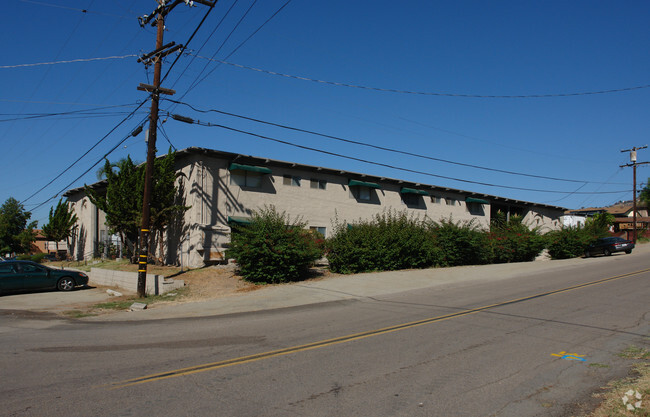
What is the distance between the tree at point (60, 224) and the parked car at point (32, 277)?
694 inches

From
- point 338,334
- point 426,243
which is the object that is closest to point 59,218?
point 426,243

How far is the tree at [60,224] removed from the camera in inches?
1329

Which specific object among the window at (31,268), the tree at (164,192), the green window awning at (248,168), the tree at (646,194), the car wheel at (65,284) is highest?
the tree at (646,194)

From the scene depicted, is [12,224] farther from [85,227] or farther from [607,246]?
[607,246]

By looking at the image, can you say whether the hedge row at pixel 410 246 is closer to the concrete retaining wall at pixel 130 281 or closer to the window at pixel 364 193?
the window at pixel 364 193

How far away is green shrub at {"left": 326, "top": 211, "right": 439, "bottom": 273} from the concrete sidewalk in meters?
1.12

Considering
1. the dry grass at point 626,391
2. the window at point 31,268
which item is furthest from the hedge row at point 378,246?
the dry grass at point 626,391

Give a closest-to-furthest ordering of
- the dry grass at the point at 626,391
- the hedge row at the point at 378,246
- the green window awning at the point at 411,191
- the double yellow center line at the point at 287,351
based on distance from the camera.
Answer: the dry grass at the point at 626,391
the double yellow center line at the point at 287,351
the hedge row at the point at 378,246
the green window awning at the point at 411,191

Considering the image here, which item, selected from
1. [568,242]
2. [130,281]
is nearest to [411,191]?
[568,242]

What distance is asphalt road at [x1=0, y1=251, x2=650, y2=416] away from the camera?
192 inches

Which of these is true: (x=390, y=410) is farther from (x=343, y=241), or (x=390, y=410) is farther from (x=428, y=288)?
(x=343, y=241)

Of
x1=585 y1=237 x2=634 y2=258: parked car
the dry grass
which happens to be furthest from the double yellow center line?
x1=585 y1=237 x2=634 y2=258: parked car

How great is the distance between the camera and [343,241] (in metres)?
21.4

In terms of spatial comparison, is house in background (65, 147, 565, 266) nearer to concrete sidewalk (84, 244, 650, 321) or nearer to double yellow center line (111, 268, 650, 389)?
concrete sidewalk (84, 244, 650, 321)
